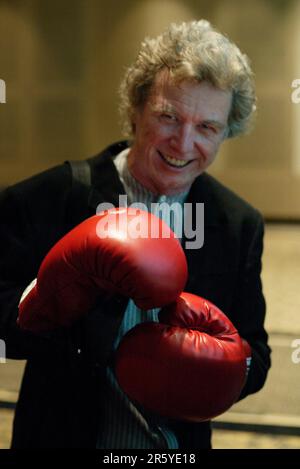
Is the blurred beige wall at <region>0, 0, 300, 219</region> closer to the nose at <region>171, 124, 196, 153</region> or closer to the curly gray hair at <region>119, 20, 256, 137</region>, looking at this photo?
the curly gray hair at <region>119, 20, 256, 137</region>

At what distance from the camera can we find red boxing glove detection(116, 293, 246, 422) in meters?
0.93

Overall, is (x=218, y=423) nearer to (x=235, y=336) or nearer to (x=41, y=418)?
(x=41, y=418)

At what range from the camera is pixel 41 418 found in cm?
120

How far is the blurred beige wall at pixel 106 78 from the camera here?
666cm

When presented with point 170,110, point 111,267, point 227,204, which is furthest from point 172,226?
point 111,267

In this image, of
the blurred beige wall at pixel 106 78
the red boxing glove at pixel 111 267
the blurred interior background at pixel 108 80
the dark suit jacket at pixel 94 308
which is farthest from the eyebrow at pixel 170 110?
the blurred beige wall at pixel 106 78

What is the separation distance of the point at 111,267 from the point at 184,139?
0.36 meters

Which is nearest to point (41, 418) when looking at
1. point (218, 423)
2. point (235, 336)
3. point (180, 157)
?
point (235, 336)

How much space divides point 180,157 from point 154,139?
62mm

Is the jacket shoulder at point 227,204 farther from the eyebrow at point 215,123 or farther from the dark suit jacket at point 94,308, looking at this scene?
the eyebrow at point 215,123

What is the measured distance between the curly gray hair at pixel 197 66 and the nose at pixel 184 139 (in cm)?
9

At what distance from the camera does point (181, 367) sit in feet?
3.04

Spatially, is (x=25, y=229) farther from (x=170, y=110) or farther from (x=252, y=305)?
(x=252, y=305)

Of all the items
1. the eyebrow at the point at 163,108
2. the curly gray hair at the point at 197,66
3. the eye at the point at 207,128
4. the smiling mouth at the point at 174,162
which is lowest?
the smiling mouth at the point at 174,162
